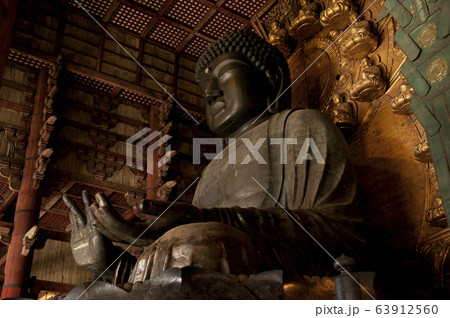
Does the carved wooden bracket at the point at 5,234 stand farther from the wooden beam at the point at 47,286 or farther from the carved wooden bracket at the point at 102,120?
the carved wooden bracket at the point at 102,120

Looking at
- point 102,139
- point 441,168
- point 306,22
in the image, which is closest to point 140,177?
point 102,139

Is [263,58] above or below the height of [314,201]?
above

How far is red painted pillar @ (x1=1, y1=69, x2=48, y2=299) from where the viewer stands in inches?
193

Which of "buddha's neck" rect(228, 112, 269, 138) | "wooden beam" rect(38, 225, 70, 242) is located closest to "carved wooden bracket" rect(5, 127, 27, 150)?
"wooden beam" rect(38, 225, 70, 242)

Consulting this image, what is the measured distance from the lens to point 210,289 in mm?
1244

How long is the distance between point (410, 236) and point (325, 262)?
0.60m

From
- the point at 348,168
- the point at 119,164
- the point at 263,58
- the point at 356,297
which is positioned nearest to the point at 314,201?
the point at 348,168

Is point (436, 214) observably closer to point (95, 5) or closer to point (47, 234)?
point (47, 234)

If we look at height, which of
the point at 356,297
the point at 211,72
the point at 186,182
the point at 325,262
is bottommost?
the point at 356,297

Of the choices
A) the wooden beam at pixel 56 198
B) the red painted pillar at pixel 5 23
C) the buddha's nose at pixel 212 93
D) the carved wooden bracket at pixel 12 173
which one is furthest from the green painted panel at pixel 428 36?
the wooden beam at pixel 56 198

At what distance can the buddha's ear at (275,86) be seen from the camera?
8.93 feet

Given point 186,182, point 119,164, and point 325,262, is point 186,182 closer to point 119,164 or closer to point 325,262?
point 119,164

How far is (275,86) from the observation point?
279cm

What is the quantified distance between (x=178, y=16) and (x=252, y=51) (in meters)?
3.60
